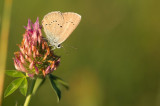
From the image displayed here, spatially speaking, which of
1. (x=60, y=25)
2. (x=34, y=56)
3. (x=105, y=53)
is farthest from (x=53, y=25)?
(x=105, y=53)

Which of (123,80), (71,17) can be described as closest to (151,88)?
(123,80)

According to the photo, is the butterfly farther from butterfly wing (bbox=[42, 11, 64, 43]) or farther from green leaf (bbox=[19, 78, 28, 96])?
green leaf (bbox=[19, 78, 28, 96])

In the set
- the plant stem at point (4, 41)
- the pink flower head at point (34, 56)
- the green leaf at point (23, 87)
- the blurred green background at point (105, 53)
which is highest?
the plant stem at point (4, 41)

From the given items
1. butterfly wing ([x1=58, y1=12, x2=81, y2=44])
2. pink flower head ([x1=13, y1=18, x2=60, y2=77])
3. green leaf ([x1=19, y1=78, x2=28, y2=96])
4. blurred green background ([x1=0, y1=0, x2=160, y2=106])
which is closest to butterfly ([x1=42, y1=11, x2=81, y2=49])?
butterfly wing ([x1=58, y1=12, x2=81, y2=44])

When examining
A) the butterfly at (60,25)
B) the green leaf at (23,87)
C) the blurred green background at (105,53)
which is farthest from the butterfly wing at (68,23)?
the blurred green background at (105,53)

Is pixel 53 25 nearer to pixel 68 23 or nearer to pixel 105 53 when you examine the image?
pixel 68 23

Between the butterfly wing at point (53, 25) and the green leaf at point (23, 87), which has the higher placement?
the butterfly wing at point (53, 25)

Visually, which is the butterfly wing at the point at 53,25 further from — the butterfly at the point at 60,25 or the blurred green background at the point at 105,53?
the blurred green background at the point at 105,53
